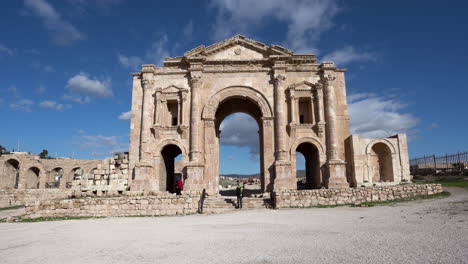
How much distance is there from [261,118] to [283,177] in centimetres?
423

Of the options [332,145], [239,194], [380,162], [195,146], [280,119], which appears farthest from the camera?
[380,162]

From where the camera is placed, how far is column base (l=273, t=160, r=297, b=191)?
708 inches

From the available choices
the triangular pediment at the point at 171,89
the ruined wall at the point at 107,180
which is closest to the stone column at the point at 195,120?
the triangular pediment at the point at 171,89

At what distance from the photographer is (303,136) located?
1959 centimetres

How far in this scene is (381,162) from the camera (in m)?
20.2

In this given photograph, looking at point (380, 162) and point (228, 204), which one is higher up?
point (380, 162)

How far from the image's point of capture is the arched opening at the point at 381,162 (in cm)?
1934

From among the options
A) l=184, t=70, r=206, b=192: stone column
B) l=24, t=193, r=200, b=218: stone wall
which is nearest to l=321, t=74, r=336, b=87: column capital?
l=184, t=70, r=206, b=192: stone column

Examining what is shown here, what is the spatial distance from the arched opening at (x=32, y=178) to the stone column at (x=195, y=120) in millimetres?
22923

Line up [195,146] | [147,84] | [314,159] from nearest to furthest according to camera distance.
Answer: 1. [195,146]
2. [147,84]
3. [314,159]

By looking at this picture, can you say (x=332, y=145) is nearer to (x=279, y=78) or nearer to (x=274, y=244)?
(x=279, y=78)

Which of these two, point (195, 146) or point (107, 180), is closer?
point (195, 146)

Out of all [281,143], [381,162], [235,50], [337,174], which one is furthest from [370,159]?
[235,50]

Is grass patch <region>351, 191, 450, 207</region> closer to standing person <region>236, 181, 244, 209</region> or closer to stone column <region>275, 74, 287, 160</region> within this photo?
standing person <region>236, 181, 244, 209</region>
